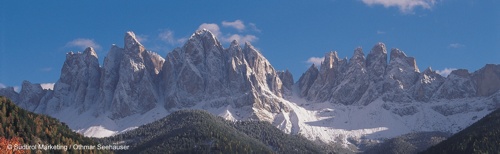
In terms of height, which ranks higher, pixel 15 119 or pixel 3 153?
pixel 15 119

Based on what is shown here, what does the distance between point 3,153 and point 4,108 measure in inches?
1445

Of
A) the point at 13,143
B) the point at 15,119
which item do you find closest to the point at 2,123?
the point at 15,119

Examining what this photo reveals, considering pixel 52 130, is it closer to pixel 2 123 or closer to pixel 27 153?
pixel 2 123

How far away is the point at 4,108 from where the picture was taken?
600ft

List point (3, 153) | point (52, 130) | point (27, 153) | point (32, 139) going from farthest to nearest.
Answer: point (52, 130) < point (32, 139) < point (27, 153) < point (3, 153)

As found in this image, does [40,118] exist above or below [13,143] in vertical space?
above

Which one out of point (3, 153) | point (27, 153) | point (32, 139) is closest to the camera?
point (3, 153)

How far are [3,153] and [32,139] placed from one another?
24299 mm

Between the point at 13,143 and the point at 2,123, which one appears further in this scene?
the point at 2,123

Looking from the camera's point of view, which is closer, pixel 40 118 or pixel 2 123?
pixel 2 123

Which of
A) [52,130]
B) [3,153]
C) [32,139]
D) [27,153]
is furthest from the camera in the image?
[52,130]

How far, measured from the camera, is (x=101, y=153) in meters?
184

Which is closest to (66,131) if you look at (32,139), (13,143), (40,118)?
(40,118)

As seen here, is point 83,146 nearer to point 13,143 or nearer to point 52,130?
point 52,130
